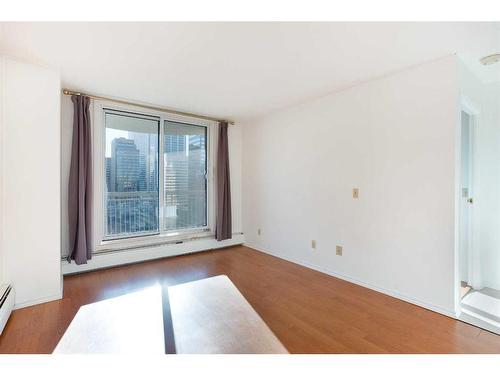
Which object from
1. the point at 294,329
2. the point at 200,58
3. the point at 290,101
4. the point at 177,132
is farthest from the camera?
the point at 177,132

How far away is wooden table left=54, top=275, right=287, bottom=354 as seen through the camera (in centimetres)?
178

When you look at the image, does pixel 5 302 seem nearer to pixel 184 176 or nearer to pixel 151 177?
pixel 151 177

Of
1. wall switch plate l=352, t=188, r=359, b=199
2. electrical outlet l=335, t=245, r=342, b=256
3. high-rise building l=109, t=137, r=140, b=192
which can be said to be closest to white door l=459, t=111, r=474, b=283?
wall switch plate l=352, t=188, r=359, b=199

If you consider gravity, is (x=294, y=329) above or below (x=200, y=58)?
below

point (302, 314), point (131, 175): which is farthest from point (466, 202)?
point (131, 175)

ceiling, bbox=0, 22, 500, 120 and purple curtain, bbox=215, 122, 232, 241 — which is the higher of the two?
ceiling, bbox=0, 22, 500, 120

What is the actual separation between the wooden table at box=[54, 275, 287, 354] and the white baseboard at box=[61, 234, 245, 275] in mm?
1091

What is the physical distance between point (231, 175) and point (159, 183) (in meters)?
1.40

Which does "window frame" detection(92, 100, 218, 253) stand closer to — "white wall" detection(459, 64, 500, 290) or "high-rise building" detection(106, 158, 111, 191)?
"high-rise building" detection(106, 158, 111, 191)

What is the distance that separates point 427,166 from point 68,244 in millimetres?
4318

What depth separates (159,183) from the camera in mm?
4020
